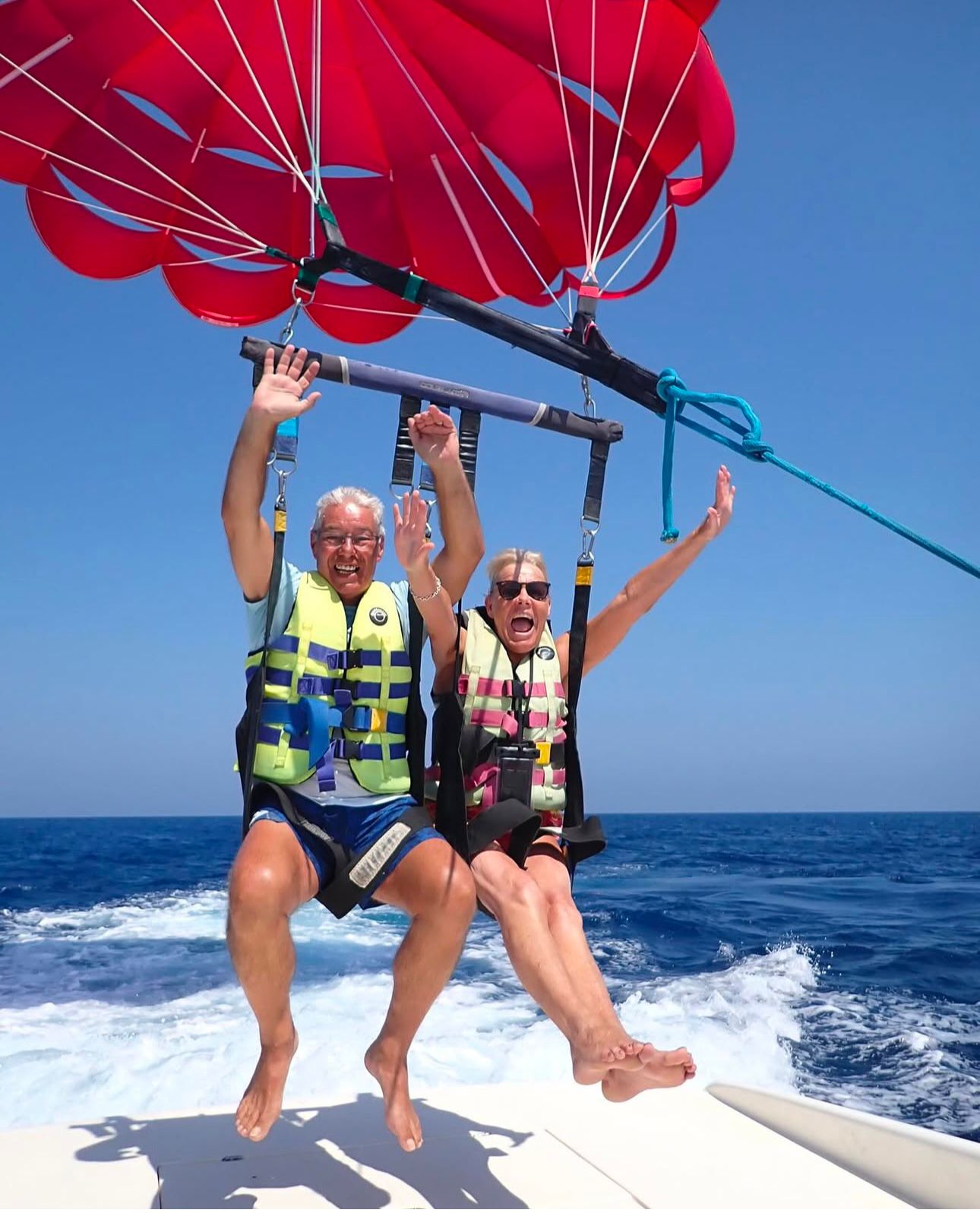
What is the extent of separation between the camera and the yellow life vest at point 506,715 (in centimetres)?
325

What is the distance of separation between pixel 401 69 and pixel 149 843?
32.7 meters

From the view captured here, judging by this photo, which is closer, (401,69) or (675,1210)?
(675,1210)

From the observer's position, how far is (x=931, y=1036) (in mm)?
7891

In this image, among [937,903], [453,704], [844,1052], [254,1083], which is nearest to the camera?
[254,1083]

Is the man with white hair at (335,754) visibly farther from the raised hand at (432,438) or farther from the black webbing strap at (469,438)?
the black webbing strap at (469,438)

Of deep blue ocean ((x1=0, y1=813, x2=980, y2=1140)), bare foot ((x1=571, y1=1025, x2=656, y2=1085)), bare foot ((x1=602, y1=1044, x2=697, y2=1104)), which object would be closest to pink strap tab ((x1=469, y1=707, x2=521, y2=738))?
bare foot ((x1=571, y1=1025, x2=656, y2=1085))

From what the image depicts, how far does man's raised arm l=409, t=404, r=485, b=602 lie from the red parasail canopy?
1533mm

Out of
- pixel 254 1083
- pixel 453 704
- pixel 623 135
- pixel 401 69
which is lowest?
pixel 254 1083

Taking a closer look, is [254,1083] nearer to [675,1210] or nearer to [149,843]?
[675,1210]

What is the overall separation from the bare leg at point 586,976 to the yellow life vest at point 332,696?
0.49m

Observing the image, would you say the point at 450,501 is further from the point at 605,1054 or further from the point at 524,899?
the point at 605,1054

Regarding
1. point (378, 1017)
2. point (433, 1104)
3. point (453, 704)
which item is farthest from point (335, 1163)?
point (378, 1017)

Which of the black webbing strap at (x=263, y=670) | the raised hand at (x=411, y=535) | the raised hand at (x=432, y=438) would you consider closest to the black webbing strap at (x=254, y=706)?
the black webbing strap at (x=263, y=670)

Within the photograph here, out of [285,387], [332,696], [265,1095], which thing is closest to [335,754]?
[332,696]
